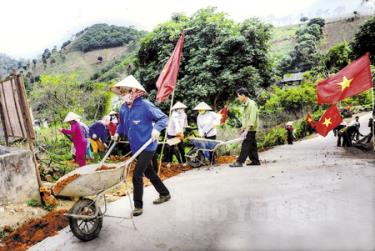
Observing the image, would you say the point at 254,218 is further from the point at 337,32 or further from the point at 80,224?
the point at 337,32

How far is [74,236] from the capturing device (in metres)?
4.83

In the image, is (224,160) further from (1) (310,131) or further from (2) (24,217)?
(1) (310,131)

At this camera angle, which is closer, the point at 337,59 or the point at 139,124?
the point at 139,124

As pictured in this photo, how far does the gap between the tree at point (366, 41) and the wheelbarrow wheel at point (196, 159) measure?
10237mm

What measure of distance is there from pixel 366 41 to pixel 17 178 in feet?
50.1

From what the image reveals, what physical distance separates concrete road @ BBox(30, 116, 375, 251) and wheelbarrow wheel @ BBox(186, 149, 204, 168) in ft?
9.09

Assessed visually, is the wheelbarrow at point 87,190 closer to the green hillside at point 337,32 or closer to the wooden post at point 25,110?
the wooden post at point 25,110

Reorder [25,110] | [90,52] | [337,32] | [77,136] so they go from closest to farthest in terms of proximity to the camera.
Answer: [25,110] → [77,136] → [337,32] → [90,52]

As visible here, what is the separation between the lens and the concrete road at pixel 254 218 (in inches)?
156

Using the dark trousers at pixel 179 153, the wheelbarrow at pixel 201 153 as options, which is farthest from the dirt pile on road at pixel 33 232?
the dark trousers at pixel 179 153

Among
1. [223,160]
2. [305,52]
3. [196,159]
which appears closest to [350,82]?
[223,160]

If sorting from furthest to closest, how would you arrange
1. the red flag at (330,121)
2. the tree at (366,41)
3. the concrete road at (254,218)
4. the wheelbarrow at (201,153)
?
1. the tree at (366,41)
2. the red flag at (330,121)
3. the wheelbarrow at (201,153)
4. the concrete road at (254,218)

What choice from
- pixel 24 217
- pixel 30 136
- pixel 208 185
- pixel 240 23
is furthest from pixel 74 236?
pixel 240 23

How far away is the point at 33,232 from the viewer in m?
5.25
